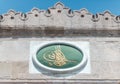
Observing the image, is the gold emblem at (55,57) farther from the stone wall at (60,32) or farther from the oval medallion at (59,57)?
the stone wall at (60,32)

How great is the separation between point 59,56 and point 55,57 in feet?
0.40

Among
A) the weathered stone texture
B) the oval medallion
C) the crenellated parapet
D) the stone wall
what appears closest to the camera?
the weathered stone texture

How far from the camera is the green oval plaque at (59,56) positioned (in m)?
15.7

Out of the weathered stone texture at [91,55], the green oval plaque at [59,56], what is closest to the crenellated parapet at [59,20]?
the weathered stone texture at [91,55]

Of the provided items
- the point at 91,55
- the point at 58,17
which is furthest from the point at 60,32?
the point at 91,55

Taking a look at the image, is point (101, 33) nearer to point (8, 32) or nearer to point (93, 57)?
point (93, 57)

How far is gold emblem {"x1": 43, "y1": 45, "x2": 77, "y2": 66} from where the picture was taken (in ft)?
51.7

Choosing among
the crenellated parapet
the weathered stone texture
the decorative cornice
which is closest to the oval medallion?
the weathered stone texture

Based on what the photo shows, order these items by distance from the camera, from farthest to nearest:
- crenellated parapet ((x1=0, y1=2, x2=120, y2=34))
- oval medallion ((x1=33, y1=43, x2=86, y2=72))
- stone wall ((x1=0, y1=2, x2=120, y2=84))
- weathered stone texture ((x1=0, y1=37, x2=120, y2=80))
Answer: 1. crenellated parapet ((x1=0, y1=2, x2=120, y2=34))
2. stone wall ((x1=0, y1=2, x2=120, y2=84))
3. oval medallion ((x1=33, y1=43, x2=86, y2=72))
4. weathered stone texture ((x1=0, y1=37, x2=120, y2=80))

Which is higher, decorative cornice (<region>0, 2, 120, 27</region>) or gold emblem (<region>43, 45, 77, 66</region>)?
decorative cornice (<region>0, 2, 120, 27</region>)

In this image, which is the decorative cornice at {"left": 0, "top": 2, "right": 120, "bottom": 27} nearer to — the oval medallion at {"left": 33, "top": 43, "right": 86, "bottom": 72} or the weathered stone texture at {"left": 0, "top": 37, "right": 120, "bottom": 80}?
the weathered stone texture at {"left": 0, "top": 37, "right": 120, "bottom": 80}

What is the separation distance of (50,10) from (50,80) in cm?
239

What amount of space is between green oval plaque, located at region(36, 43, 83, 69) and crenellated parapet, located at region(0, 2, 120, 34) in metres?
0.57

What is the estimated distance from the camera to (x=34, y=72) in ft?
51.3
